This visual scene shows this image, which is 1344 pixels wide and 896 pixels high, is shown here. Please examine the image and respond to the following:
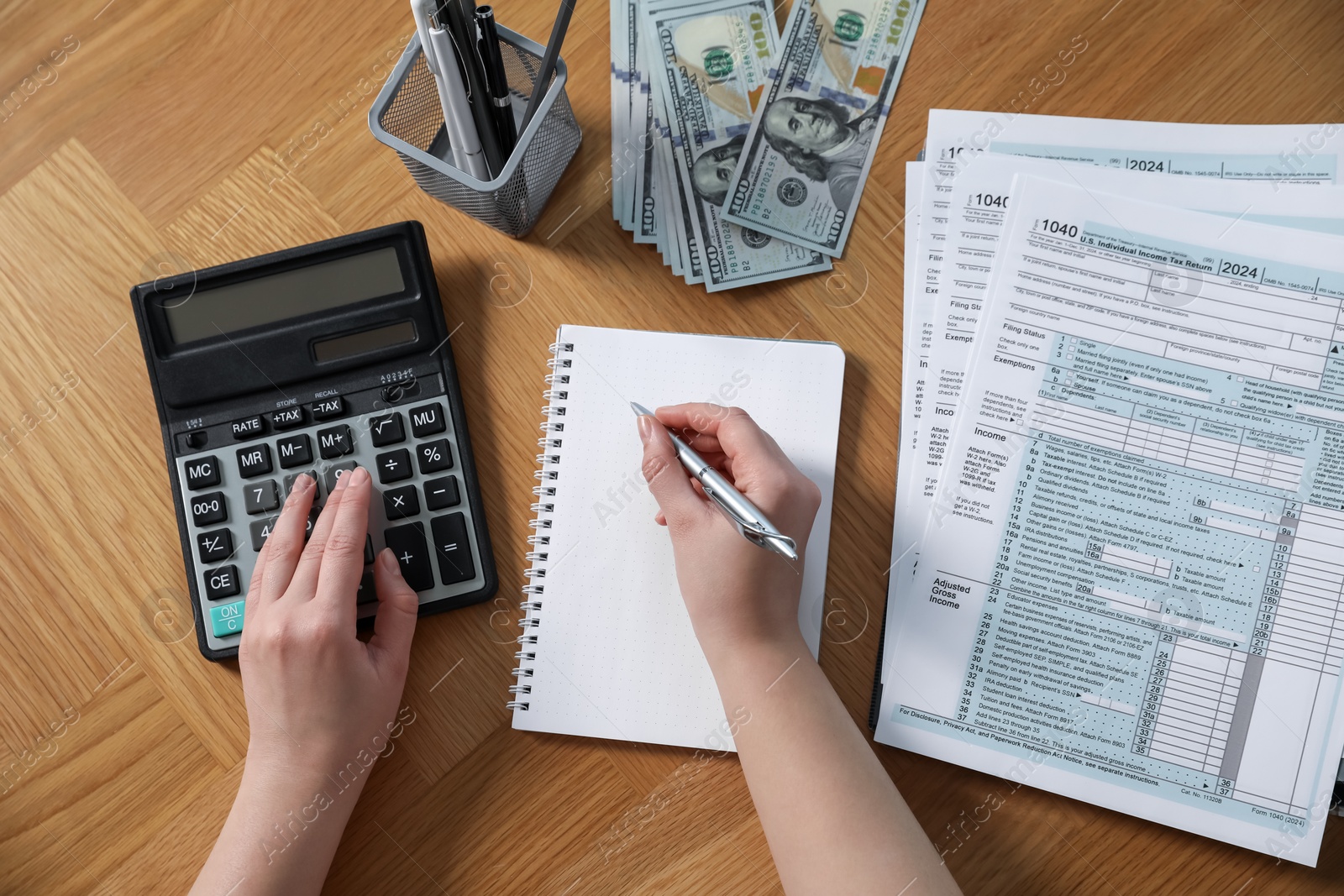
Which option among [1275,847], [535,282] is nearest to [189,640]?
[535,282]

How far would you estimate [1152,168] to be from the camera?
0.68 metres

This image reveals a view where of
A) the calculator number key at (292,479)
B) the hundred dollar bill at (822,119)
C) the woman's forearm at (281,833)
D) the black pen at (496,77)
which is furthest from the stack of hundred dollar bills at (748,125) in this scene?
the woman's forearm at (281,833)

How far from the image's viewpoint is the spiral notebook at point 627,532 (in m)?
Result: 0.64

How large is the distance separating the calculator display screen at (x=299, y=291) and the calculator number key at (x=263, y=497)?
5.1 inches

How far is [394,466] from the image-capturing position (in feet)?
2.12

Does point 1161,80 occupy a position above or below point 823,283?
above

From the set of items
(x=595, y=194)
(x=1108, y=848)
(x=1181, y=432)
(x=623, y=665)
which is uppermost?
(x=595, y=194)

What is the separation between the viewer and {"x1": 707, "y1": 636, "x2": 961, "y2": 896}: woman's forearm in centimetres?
55

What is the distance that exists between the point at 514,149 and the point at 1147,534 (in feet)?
1.83

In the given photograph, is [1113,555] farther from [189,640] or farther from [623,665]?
[189,640]

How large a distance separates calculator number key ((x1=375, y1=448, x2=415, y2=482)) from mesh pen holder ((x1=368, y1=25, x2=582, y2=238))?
203 millimetres

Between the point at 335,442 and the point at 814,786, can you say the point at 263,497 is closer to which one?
the point at 335,442

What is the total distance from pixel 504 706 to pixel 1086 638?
457 millimetres

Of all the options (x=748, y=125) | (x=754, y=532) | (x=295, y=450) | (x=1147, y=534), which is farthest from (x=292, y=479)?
(x=1147, y=534)
